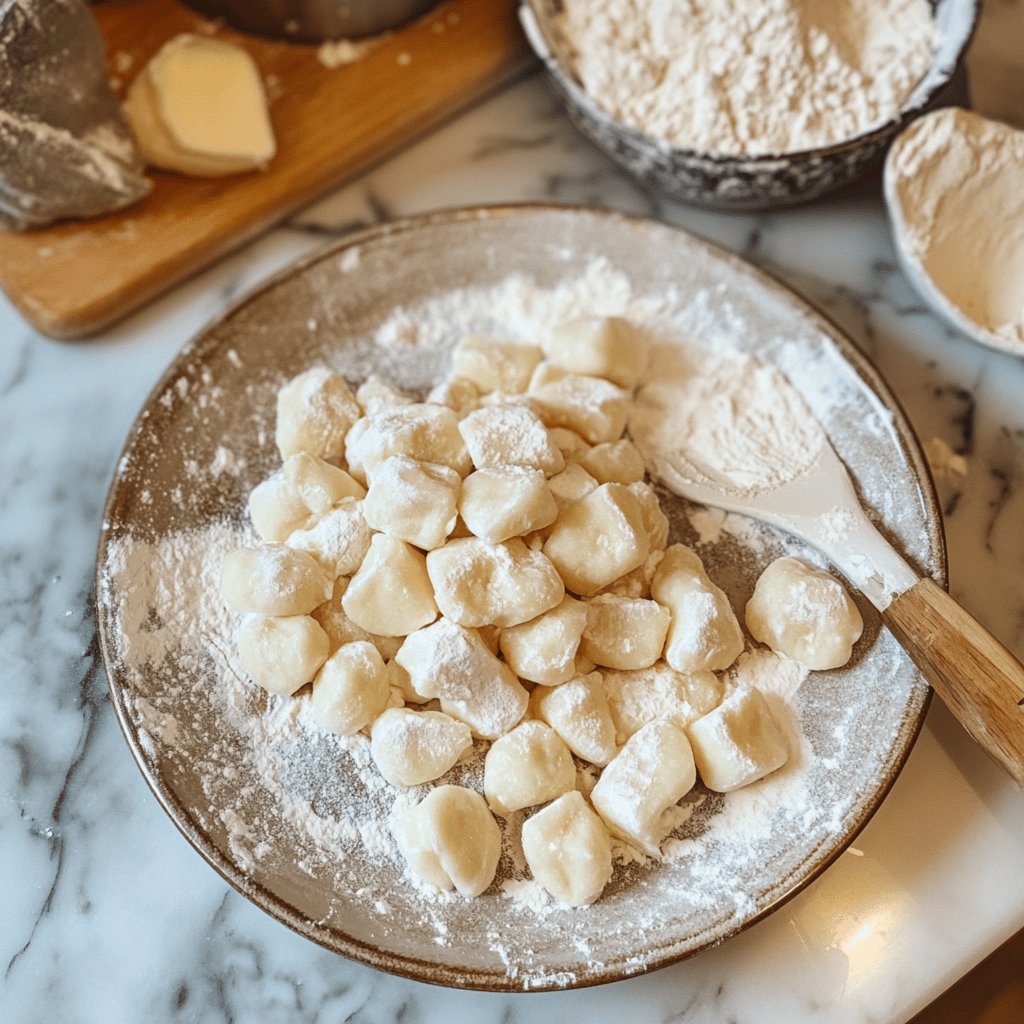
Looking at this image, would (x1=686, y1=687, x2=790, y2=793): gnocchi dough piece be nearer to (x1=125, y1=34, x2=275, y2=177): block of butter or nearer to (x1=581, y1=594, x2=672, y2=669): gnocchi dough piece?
(x1=581, y1=594, x2=672, y2=669): gnocchi dough piece

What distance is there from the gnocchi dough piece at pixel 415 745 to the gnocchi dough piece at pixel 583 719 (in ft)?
0.27

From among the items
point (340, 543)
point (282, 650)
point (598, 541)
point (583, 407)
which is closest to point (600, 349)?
→ point (583, 407)

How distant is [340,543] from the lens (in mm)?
990

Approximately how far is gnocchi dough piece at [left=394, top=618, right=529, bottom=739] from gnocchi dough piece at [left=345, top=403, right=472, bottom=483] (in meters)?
0.16

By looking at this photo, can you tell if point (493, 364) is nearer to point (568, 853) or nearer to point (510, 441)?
point (510, 441)

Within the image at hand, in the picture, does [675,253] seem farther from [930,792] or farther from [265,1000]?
[265,1000]

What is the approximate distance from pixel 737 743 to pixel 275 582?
43cm

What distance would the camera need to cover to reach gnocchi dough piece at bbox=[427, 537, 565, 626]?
936 mm

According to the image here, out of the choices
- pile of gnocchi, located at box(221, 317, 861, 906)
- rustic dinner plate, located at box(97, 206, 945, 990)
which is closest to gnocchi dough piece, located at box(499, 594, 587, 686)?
pile of gnocchi, located at box(221, 317, 861, 906)

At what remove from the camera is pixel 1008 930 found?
0.95 metres

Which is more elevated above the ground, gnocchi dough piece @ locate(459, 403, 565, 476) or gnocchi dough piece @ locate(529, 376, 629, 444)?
gnocchi dough piece @ locate(459, 403, 565, 476)

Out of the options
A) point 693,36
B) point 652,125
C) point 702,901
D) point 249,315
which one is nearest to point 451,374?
point 249,315

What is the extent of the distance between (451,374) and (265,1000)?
0.64 m

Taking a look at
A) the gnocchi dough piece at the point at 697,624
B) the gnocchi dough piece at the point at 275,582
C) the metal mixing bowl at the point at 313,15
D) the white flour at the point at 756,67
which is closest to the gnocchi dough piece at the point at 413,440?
the gnocchi dough piece at the point at 275,582
